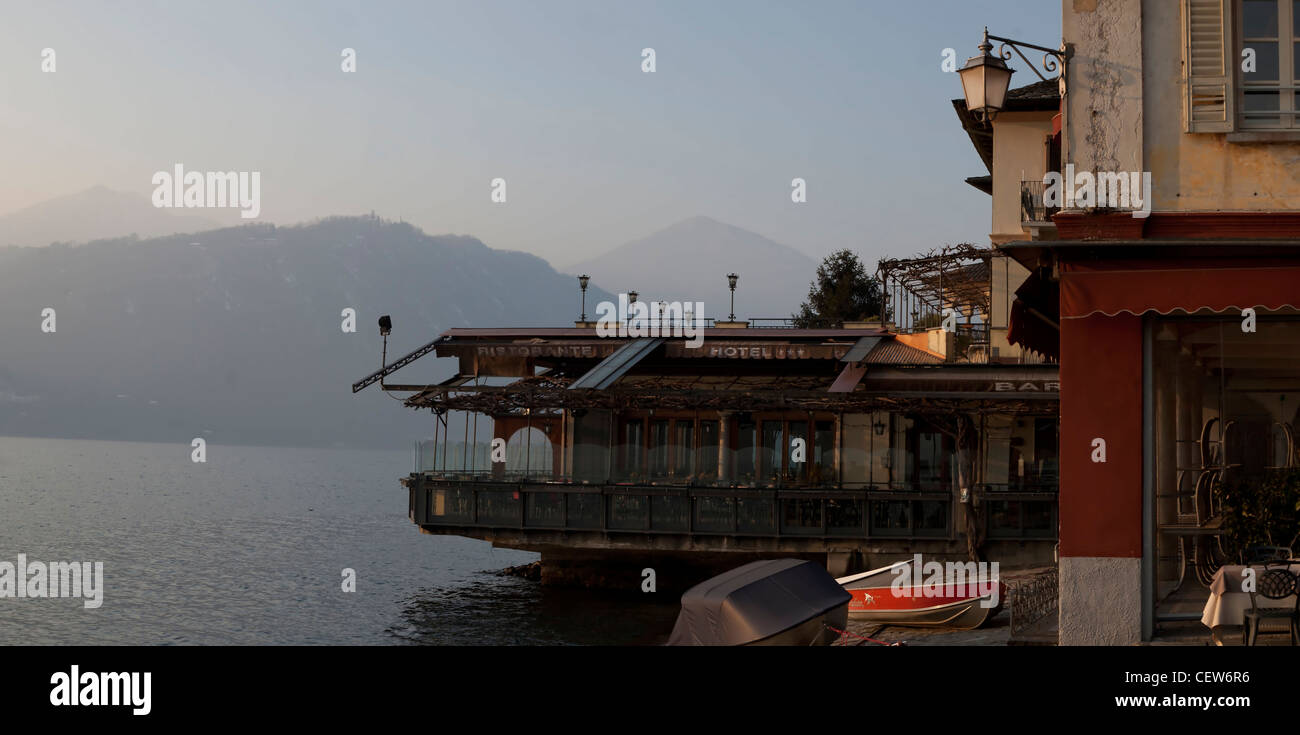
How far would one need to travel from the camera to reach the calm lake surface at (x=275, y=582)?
29.6 m

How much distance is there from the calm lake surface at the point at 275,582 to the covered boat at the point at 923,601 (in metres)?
6.50

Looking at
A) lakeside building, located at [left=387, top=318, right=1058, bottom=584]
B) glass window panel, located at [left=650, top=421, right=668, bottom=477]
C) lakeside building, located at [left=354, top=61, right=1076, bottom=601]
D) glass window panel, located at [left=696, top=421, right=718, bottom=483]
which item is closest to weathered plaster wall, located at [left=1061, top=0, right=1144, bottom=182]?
lakeside building, located at [left=354, top=61, right=1076, bottom=601]

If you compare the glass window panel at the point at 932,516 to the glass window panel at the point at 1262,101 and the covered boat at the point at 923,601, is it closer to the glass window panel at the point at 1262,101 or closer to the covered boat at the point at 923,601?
the covered boat at the point at 923,601

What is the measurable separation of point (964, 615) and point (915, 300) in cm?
1750

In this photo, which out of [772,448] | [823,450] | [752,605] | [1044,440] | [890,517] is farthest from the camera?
[772,448]

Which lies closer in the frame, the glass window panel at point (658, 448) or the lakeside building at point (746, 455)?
the lakeside building at point (746, 455)

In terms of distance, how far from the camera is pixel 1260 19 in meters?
11.9

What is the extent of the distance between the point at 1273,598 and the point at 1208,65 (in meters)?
5.32

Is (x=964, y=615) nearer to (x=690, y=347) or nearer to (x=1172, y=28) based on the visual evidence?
(x=1172, y=28)

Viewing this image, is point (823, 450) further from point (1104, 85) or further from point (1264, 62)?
point (1264, 62)

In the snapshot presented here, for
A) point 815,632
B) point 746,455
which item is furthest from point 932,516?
point 815,632

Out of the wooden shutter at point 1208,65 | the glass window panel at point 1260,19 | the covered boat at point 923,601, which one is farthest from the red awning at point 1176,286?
the covered boat at point 923,601

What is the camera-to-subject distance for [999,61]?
486 inches
